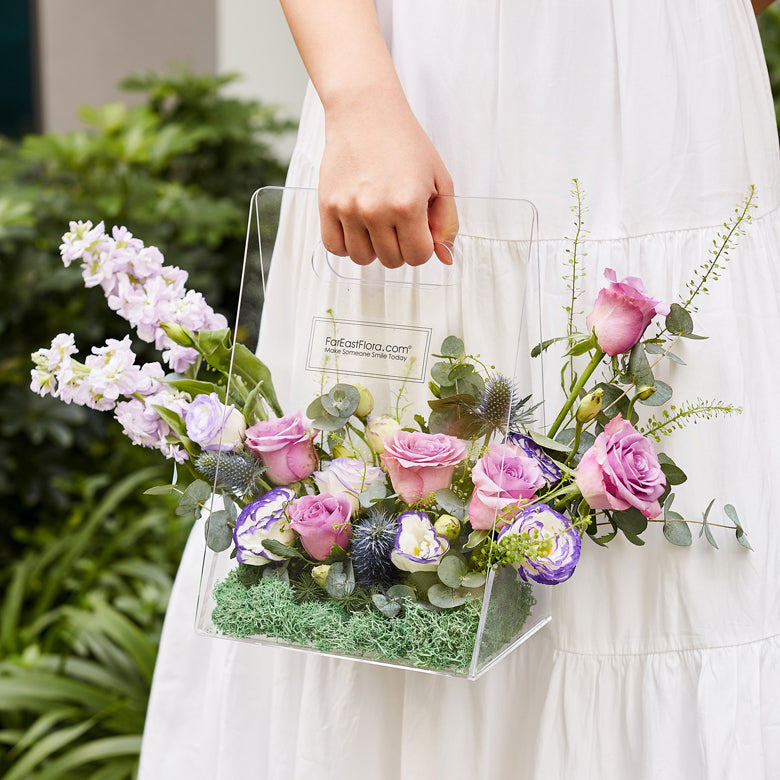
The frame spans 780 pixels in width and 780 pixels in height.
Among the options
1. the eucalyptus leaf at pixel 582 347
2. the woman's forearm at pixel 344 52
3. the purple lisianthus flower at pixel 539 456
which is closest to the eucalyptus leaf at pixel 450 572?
the purple lisianthus flower at pixel 539 456

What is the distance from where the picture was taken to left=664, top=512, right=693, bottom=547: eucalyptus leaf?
80 centimetres

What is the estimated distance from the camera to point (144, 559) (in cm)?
235

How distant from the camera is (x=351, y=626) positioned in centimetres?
74

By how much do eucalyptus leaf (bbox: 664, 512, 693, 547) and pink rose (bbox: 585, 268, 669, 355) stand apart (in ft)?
0.54

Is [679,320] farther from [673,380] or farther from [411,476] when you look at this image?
[411,476]

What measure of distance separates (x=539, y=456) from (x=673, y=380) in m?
0.17

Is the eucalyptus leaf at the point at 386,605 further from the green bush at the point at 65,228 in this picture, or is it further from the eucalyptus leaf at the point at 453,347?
the green bush at the point at 65,228

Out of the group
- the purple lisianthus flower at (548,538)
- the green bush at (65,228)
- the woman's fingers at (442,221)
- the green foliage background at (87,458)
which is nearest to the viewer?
the purple lisianthus flower at (548,538)

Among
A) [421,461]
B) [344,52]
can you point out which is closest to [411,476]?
[421,461]

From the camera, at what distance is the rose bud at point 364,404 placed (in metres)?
0.81

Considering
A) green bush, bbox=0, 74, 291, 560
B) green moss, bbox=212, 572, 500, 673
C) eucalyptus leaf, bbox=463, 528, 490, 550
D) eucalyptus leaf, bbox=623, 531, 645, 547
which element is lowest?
green moss, bbox=212, 572, 500, 673

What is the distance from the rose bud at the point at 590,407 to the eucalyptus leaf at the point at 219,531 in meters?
0.31

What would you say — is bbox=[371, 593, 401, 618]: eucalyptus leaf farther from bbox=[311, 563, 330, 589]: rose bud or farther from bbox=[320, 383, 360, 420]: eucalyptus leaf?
bbox=[320, 383, 360, 420]: eucalyptus leaf

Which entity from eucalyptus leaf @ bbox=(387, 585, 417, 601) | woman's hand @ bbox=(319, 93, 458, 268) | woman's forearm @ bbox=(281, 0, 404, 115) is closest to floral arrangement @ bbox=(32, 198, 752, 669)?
eucalyptus leaf @ bbox=(387, 585, 417, 601)
